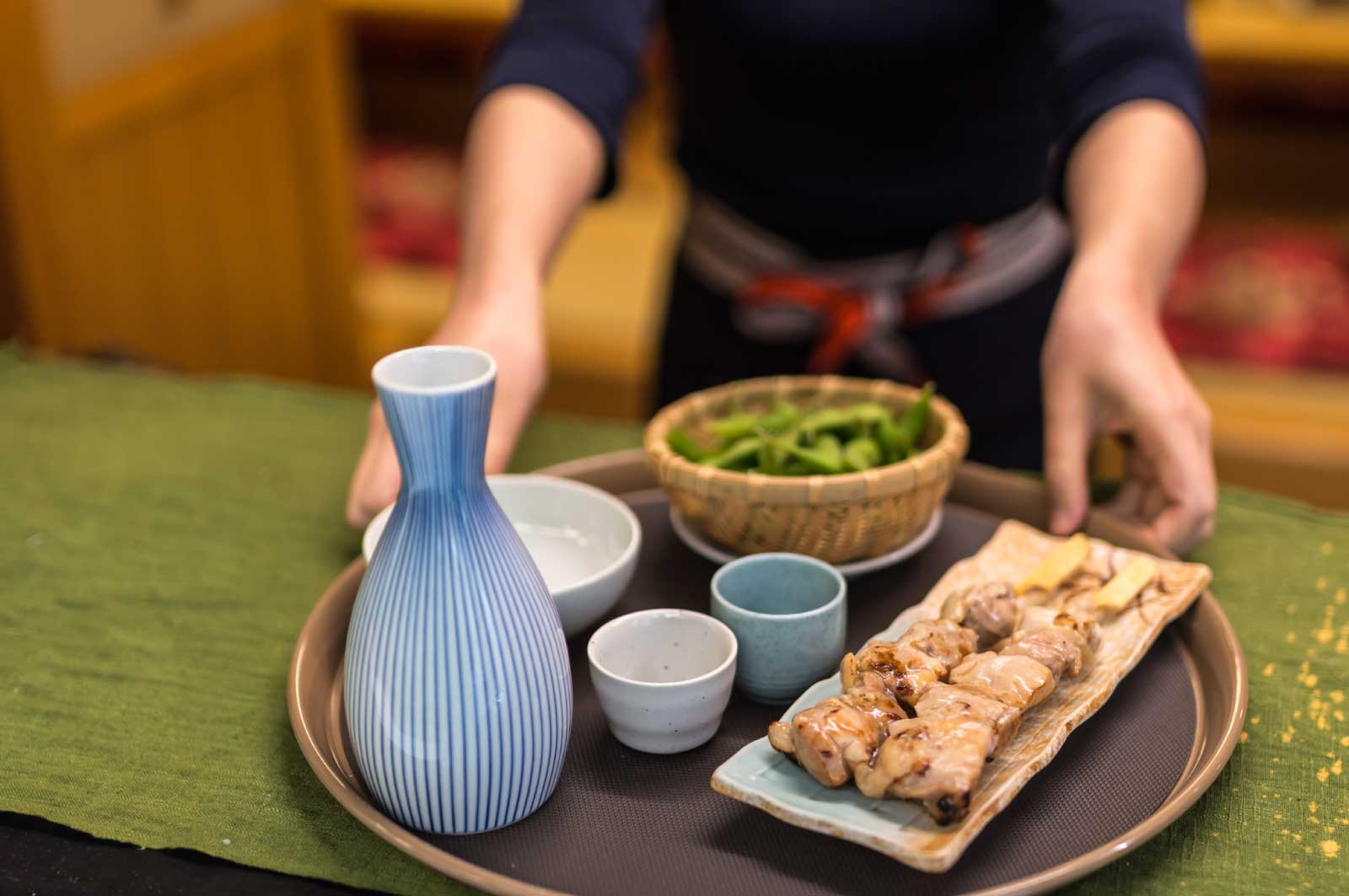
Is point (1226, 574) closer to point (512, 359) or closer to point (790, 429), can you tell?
point (790, 429)

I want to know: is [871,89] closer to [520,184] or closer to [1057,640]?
[520,184]

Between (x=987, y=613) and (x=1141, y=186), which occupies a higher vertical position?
(x=1141, y=186)

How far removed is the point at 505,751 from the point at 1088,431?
23.2 inches

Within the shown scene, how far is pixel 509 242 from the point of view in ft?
3.86

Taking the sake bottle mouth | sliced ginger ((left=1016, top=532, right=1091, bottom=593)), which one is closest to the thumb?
sliced ginger ((left=1016, top=532, right=1091, bottom=593))

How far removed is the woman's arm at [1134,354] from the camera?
1.00m

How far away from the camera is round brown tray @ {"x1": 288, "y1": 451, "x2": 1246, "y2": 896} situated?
26.5 inches

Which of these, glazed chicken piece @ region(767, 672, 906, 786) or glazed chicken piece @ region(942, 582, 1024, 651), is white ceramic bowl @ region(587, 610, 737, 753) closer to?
glazed chicken piece @ region(767, 672, 906, 786)

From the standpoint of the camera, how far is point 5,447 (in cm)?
128

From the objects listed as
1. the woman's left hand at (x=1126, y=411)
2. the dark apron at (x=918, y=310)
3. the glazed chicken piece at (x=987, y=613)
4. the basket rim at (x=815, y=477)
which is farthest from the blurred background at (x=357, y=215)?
the glazed chicken piece at (x=987, y=613)

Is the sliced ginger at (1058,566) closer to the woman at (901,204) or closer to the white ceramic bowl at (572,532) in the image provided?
the woman at (901,204)

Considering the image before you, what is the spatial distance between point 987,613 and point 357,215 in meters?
2.40

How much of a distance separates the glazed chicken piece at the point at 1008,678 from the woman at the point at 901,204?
307mm

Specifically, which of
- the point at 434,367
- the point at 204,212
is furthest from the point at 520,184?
the point at 204,212
